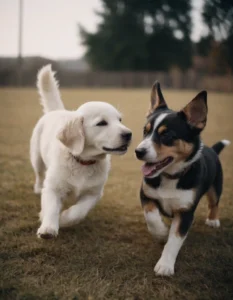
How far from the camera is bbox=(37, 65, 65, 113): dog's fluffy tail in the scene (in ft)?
16.0

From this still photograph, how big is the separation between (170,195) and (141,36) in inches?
1822

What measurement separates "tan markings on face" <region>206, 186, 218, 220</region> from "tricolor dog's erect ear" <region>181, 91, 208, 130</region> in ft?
3.56

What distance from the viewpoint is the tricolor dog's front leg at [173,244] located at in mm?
2852

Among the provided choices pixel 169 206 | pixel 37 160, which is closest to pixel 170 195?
pixel 169 206

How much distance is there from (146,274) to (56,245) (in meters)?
0.83

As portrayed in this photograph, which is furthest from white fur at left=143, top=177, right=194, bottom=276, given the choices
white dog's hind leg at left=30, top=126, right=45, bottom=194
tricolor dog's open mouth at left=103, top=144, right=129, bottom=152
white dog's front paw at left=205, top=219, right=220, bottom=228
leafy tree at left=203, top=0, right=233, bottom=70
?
leafy tree at left=203, top=0, right=233, bottom=70

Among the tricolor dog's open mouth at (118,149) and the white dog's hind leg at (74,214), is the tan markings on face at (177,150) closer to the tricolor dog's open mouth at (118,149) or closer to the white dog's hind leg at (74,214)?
the tricolor dog's open mouth at (118,149)

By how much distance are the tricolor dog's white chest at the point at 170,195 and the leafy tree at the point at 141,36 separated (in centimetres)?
4501

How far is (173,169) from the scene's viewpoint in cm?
320

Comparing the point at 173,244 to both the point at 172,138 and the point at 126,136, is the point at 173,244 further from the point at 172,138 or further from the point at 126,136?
the point at 126,136

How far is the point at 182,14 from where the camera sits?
46.2 m

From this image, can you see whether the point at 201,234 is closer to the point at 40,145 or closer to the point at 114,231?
the point at 114,231

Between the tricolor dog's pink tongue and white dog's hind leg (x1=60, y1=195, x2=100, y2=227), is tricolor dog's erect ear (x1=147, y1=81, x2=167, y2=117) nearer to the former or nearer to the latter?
the tricolor dog's pink tongue

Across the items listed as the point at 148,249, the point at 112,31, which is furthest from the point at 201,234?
the point at 112,31
